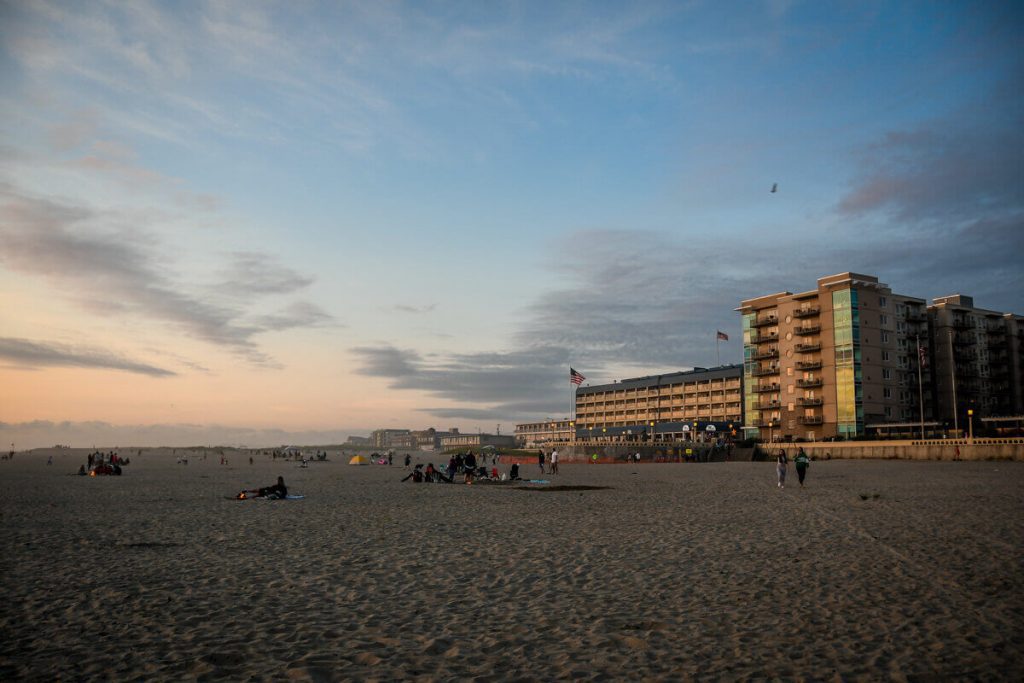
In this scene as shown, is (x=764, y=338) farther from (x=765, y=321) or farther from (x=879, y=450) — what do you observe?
(x=879, y=450)

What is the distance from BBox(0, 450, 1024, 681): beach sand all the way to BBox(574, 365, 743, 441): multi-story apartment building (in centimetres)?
11616

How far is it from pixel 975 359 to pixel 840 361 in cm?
3090

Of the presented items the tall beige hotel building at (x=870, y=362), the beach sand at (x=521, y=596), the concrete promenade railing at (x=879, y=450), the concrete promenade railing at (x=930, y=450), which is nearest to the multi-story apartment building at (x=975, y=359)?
the tall beige hotel building at (x=870, y=362)

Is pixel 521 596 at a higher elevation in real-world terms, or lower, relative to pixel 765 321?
lower

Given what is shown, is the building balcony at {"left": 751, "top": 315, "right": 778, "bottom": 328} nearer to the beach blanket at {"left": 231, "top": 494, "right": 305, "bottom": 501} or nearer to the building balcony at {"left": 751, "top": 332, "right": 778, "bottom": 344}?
the building balcony at {"left": 751, "top": 332, "right": 778, "bottom": 344}

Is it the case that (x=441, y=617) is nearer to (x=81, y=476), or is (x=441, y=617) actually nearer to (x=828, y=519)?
(x=828, y=519)

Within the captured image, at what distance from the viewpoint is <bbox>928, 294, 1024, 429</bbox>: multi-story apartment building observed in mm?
107625

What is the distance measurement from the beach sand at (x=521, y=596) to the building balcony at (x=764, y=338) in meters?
90.2

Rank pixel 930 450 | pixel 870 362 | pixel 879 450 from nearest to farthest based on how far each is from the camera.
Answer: pixel 930 450, pixel 879 450, pixel 870 362

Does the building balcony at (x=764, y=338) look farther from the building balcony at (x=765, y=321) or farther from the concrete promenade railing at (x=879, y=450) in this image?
the concrete promenade railing at (x=879, y=450)


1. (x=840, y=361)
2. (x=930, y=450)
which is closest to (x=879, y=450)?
(x=930, y=450)

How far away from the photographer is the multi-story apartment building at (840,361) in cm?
9612

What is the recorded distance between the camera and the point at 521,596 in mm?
11664

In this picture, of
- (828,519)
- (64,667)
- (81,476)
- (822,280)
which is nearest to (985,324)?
(822,280)
